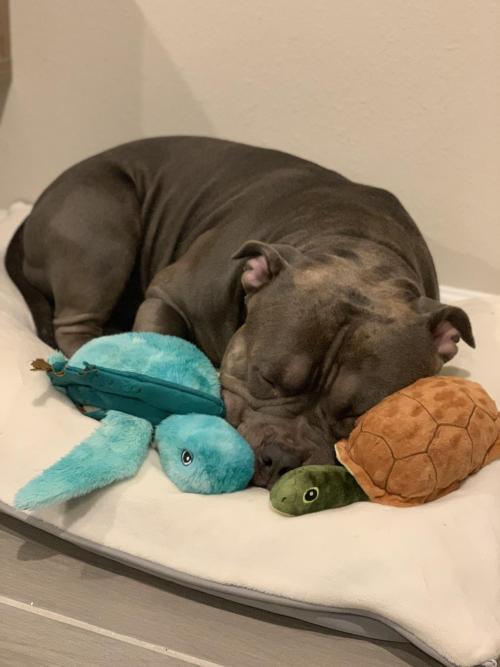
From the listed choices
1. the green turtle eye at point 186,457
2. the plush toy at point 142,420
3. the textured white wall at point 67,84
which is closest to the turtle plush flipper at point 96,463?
the plush toy at point 142,420

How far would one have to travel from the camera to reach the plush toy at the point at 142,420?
182 centimetres

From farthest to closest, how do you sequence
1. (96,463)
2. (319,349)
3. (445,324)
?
(445,324) → (319,349) → (96,463)

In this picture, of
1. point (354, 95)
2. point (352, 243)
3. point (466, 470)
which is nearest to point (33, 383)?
point (352, 243)

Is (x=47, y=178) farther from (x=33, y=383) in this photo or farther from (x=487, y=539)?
(x=487, y=539)

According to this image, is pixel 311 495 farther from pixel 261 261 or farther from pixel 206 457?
pixel 261 261

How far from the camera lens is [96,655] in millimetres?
1715

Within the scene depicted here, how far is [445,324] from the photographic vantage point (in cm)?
205

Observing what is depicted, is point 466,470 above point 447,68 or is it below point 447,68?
below

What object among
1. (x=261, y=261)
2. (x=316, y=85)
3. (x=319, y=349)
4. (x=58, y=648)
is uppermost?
(x=316, y=85)

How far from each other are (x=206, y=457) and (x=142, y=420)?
0.70ft

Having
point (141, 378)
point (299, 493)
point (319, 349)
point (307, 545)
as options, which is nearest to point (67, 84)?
point (141, 378)

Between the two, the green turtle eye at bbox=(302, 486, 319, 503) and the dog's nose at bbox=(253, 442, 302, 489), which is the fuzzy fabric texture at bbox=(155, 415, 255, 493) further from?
the green turtle eye at bbox=(302, 486, 319, 503)

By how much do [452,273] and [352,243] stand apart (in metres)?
1.25

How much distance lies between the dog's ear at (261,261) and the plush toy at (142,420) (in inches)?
10.0
